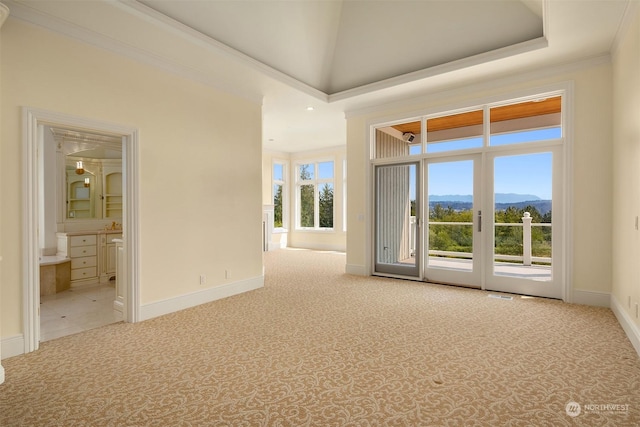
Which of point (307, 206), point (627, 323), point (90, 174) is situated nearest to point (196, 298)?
point (90, 174)

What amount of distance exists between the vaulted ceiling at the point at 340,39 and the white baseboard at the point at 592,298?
302 cm

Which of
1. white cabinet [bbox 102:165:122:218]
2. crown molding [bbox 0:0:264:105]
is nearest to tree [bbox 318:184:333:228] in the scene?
white cabinet [bbox 102:165:122:218]

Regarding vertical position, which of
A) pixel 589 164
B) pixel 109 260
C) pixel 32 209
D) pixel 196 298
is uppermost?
pixel 589 164

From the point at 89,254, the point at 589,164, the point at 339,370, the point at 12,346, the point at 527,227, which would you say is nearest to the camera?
the point at 339,370

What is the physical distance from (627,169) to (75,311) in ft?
21.8

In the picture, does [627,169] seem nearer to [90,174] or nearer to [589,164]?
[589,164]

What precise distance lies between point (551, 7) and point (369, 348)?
373cm

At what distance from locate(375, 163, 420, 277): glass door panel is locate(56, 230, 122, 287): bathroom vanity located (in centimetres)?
482

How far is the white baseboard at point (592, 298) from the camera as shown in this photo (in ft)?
14.3

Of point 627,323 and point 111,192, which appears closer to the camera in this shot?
point 627,323

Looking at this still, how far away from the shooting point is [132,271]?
13.0ft

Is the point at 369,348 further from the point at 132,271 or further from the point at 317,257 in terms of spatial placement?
the point at 317,257

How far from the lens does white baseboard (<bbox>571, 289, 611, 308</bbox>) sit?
14.3 ft

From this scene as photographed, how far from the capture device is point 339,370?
2.74 metres
